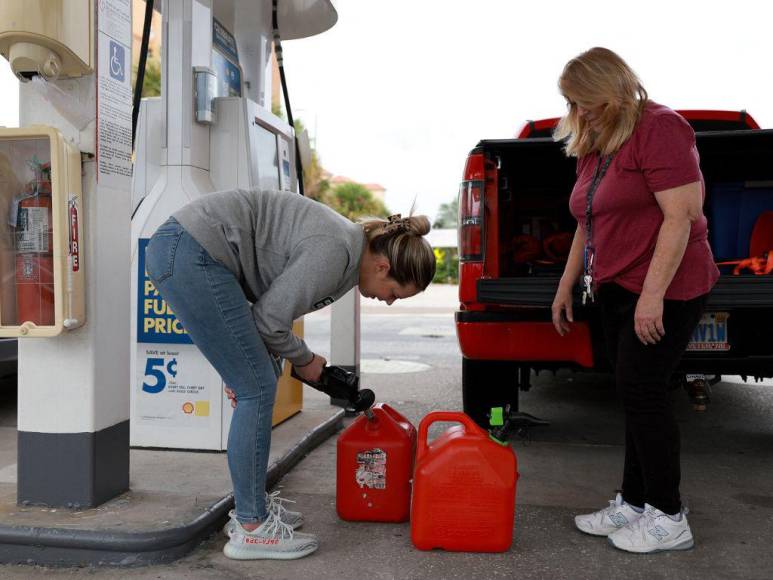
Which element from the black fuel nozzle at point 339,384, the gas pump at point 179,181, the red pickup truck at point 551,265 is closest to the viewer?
the black fuel nozzle at point 339,384

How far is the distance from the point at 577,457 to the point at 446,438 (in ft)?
5.32

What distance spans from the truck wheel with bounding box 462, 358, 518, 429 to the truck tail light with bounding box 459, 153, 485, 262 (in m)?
0.69

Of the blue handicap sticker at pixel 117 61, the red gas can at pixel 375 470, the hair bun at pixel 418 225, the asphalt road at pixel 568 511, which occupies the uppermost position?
the blue handicap sticker at pixel 117 61

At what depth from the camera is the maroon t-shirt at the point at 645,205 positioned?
269 centimetres

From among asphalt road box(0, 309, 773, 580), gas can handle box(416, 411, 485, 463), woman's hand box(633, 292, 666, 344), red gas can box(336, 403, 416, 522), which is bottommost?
asphalt road box(0, 309, 773, 580)

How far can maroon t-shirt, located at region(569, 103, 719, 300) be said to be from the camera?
269 centimetres

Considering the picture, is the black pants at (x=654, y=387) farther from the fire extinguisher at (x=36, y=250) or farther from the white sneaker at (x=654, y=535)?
the fire extinguisher at (x=36, y=250)

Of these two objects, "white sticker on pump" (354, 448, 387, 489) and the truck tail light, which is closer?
"white sticker on pump" (354, 448, 387, 489)

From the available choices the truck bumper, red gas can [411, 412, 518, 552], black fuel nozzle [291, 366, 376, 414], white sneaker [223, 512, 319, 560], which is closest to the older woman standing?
red gas can [411, 412, 518, 552]

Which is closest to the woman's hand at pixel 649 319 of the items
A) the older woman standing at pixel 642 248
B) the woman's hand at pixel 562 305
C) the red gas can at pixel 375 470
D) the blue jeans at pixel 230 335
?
the older woman standing at pixel 642 248

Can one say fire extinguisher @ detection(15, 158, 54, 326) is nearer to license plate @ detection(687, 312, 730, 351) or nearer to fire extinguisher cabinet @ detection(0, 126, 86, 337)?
fire extinguisher cabinet @ detection(0, 126, 86, 337)

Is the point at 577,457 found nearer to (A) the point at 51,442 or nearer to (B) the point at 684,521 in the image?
(B) the point at 684,521

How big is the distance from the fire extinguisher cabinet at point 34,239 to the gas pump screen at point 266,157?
150 cm

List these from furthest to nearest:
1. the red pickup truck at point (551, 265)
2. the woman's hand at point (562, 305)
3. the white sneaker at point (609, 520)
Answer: the red pickup truck at point (551, 265) < the woman's hand at point (562, 305) < the white sneaker at point (609, 520)
